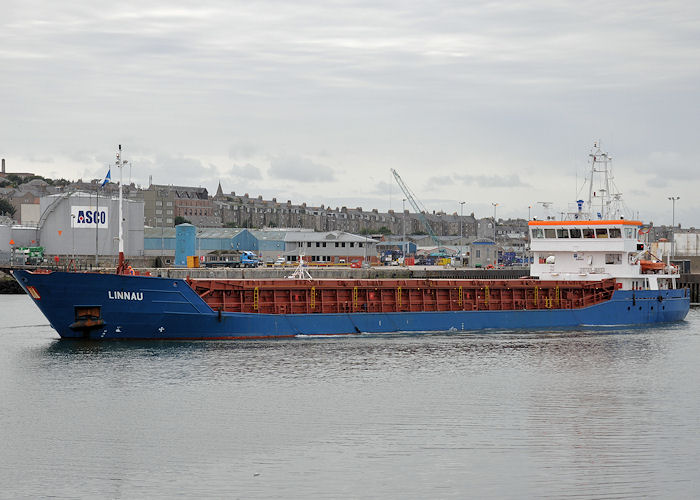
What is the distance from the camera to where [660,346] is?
45.5m

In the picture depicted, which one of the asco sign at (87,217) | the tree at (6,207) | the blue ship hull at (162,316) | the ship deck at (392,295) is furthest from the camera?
the tree at (6,207)

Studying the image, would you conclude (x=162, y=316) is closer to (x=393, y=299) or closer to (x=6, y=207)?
(x=393, y=299)

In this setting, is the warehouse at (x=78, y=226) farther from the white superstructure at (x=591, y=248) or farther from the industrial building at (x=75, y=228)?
the white superstructure at (x=591, y=248)

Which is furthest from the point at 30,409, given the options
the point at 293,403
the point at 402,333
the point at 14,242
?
the point at 14,242

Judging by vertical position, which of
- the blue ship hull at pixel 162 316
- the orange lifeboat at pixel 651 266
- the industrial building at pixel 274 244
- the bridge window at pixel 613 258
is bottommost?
the blue ship hull at pixel 162 316

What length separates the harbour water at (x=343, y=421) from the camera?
2211 cm

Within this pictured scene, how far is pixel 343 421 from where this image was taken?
27.8 m

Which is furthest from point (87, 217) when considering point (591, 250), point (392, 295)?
point (591, 250)

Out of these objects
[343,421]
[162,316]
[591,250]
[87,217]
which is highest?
[87,217]

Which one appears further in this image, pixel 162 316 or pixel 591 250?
pixel 591 250

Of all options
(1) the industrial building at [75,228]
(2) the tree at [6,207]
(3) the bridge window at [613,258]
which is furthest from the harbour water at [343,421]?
(2) the tree at [6,207]

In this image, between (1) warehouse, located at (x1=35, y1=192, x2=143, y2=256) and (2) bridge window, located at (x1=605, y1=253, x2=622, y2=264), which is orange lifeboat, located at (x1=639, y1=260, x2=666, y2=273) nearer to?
(2) bridge window, located at (x1=605, y1=253, x2=622, y2=264)

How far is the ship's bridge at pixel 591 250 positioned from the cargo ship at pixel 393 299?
0.20ft

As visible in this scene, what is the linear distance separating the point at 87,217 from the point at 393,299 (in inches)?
2211
